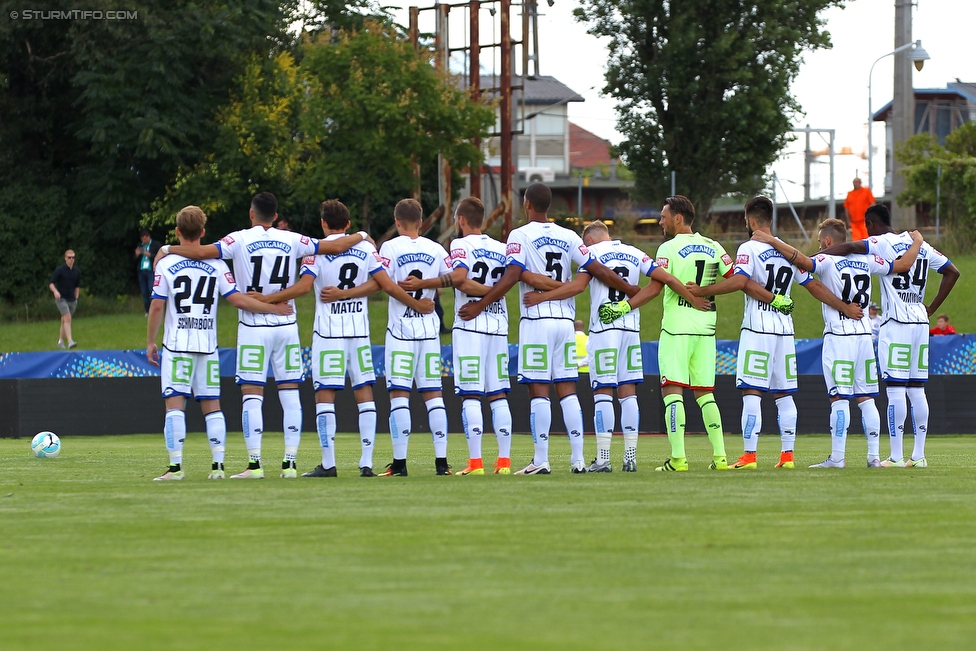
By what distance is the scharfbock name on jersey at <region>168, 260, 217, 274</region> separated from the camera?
422 inches

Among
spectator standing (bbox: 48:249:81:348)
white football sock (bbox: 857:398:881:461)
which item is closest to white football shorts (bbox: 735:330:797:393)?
white football sock (bbox: 857:398:881:461)

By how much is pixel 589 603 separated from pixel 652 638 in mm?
654

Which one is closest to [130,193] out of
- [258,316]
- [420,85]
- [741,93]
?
[420,85]

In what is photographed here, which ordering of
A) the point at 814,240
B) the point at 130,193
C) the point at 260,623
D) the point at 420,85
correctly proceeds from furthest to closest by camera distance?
the point at 130,193 < the point at 814,240 < the point at 420,85 < the point at 260,623

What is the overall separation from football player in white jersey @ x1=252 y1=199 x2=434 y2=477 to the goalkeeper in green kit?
2063mm

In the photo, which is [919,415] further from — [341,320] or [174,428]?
[174,428]

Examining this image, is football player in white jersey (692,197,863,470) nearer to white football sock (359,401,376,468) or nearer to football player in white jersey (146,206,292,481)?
white football sock (359,401,376,468)

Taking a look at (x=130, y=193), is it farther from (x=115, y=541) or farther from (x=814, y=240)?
(x=115, y=541)

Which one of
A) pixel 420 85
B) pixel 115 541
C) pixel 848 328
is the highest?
pixel 420 85

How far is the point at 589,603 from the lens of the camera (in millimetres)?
5422

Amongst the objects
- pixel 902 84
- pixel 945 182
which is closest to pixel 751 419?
pixel 902 84

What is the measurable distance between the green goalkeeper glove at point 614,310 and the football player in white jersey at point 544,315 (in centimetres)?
19

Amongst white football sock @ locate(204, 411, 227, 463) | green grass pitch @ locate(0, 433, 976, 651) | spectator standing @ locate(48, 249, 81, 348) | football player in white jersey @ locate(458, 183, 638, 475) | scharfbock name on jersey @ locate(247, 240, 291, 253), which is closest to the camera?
green grass pitch @ locate(0, 433, 976, 651)

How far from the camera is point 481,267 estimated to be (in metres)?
11.5
